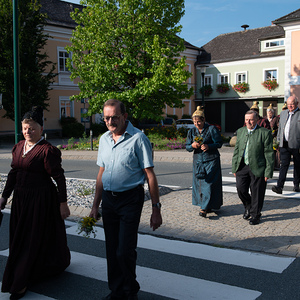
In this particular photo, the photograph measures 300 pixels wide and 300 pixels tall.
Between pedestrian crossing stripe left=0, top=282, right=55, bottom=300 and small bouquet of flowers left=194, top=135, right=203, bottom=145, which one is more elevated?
small bouquet of flowers left=194, top=135, right=203, bottom=145

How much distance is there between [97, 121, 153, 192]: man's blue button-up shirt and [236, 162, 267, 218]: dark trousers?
10.2 feet

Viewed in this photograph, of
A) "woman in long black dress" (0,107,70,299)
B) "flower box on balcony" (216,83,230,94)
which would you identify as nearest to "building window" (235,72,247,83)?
"flower box on balcony" (216,83,230,94)

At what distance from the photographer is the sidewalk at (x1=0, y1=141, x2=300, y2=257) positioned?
17.3 ft

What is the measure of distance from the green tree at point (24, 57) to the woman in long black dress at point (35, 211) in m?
21.6

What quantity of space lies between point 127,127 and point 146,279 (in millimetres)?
1726

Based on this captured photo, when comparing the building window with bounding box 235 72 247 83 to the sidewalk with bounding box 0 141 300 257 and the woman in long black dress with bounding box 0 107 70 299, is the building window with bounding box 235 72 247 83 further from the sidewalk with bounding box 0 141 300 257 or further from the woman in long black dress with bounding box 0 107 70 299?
the woman in long black dress with bounding box 0 107 70 299

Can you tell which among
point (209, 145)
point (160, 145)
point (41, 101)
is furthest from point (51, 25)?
point (209, 145)

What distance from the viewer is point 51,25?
101 feet

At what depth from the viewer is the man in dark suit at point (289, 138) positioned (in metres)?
8.29

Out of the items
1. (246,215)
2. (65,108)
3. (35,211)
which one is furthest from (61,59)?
(35,211)

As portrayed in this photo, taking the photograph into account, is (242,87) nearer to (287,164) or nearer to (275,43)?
(275,43)

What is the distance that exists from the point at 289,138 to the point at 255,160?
2677 millimetres

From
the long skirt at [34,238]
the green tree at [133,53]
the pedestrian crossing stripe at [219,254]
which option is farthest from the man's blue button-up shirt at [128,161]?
the green tree at [133,53]

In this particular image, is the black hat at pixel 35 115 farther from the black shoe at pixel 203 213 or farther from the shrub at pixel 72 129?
the shrub at pixel 72 129
